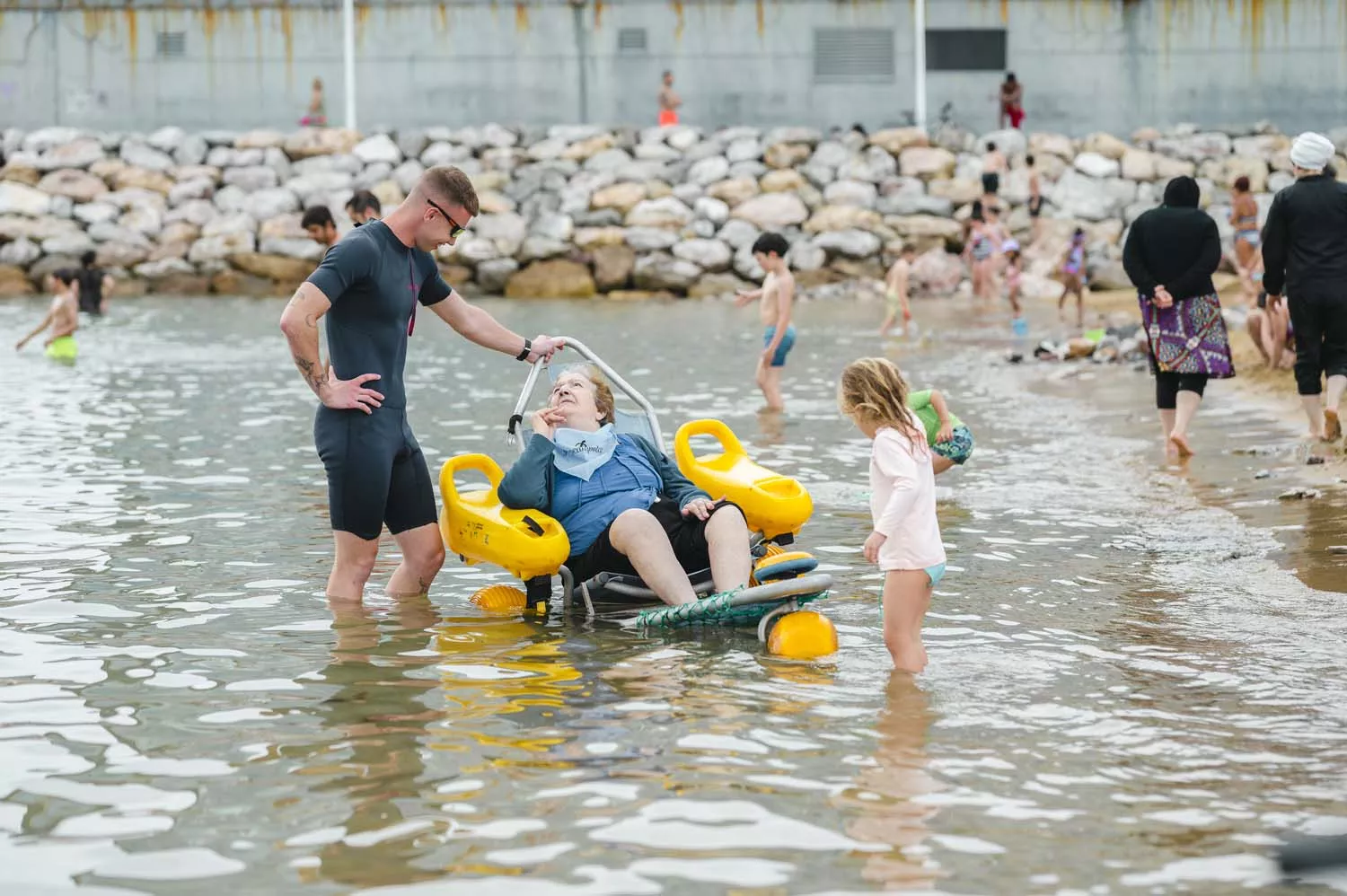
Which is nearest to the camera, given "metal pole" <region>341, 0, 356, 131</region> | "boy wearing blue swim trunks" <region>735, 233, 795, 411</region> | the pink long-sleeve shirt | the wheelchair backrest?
the pink long-sleeve shirt

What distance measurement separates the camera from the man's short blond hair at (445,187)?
731 centimetres

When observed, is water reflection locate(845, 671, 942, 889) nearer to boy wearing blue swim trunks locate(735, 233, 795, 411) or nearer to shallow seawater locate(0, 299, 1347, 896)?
shallow seawater locate(0, 299, 1347, 896)

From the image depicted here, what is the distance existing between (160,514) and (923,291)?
22337 mm

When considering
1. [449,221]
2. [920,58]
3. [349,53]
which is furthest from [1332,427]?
[349,53]

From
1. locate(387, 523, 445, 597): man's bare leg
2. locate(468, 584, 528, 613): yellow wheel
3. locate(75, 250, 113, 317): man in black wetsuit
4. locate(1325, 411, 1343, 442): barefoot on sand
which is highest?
locate(75, 250, 113, 317): man in black wetsuit

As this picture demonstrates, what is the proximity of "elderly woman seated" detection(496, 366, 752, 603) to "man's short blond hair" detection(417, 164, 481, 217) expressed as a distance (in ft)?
3.59

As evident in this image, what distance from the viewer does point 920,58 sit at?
35906mm

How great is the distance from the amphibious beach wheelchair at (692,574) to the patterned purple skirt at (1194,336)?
4.21 meters

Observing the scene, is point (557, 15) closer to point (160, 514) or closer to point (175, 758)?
point (160, 514)

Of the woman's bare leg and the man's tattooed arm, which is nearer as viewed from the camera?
the man's tattooed arm

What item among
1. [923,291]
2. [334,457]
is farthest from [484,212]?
[334,457]

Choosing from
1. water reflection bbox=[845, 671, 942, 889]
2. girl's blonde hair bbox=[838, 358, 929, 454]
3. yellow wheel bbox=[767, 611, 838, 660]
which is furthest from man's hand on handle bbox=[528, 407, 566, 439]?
water reflection bbox=[845, 671, 942, 889]

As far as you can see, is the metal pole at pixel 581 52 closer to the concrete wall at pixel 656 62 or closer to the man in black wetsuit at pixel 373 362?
the concrete wall at pixel 656 62

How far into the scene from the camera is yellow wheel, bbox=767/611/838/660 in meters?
6.85
